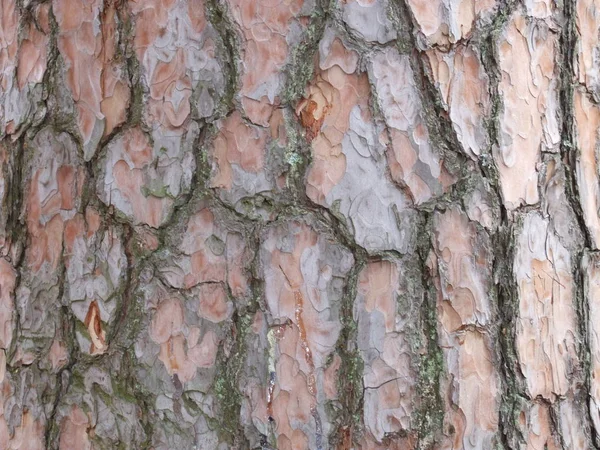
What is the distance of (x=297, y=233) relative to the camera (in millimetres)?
1082

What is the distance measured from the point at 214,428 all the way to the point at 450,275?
40cm

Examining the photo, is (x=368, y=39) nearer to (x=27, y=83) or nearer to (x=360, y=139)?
(x=360, y=139)

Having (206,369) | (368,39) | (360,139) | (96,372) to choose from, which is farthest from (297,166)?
(96,372)

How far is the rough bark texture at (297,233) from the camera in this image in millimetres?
1081

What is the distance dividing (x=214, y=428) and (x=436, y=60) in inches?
24.3

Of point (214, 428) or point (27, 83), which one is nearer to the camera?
point (214, 428)

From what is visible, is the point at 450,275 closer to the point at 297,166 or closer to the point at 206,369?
the point at 297,166

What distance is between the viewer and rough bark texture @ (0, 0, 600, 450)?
108cm

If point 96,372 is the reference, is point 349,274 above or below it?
above

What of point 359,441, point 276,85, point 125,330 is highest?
point 276,85

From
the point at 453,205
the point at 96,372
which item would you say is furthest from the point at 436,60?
the point at 96,372

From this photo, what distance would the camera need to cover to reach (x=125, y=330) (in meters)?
1.13

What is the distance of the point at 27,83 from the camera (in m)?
1.21

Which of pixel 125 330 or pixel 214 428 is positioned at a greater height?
pixel 125 330
